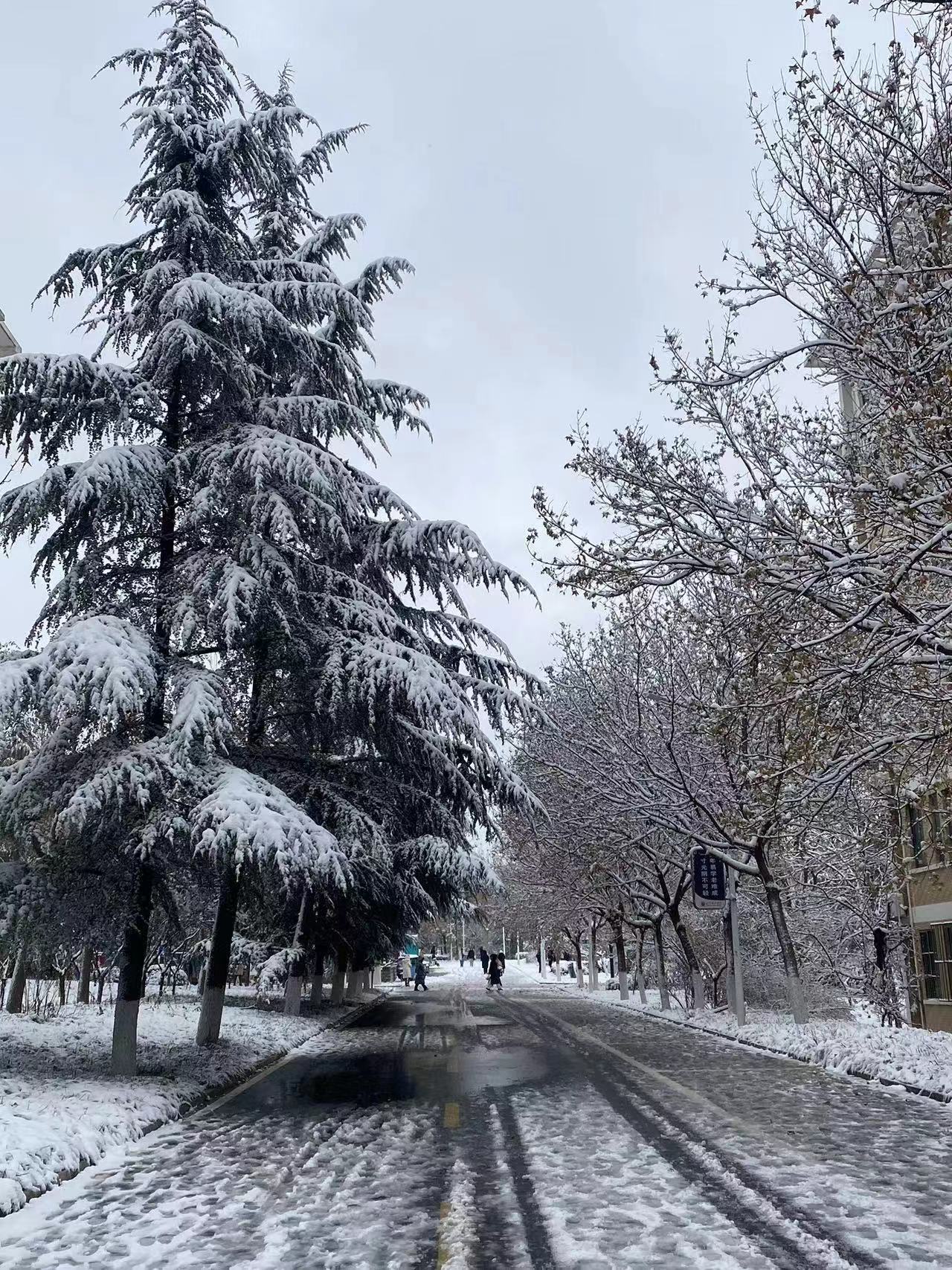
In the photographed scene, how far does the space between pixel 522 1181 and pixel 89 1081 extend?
6125mm

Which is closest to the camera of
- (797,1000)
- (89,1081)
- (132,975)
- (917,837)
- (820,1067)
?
(89,1081)

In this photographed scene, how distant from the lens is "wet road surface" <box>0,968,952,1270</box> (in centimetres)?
607

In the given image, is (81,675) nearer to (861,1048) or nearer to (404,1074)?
(404,1074)

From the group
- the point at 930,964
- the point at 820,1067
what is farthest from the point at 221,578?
the point at 930,964

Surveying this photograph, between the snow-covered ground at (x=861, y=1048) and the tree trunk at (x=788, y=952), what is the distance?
334 millimetres

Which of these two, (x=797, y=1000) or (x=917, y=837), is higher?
(x=917, y=837)

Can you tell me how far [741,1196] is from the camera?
7184 millimetres

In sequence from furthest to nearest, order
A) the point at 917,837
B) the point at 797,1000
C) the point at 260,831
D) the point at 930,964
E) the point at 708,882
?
the point at 917,837 < the point at 930,964 < the point at 708,882 < the point at 797,1000 < the point at 260,831

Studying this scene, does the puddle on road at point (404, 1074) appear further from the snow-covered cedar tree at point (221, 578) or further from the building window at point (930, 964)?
the building window at point (930, 964)

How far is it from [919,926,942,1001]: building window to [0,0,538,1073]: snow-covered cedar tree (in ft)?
59.9

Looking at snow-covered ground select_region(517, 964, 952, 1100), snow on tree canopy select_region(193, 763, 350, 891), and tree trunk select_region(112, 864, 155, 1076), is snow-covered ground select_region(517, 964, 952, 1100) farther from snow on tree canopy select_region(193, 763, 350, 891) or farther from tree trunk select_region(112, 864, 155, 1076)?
tree trunk select_region(112, 864, 155, 1076)

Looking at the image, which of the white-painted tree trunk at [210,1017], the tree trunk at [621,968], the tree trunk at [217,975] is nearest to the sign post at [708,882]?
the tree trunk at [217,975]

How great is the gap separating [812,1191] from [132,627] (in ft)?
29.3

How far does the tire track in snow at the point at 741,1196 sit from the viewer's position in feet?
19.0
